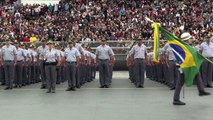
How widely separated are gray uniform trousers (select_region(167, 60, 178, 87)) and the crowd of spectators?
50.4 feet

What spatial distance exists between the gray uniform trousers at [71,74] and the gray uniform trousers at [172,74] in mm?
3474

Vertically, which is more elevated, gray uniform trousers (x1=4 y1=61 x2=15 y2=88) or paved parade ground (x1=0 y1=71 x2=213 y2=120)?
gray uniform trousers (x1=4 y1=61 x2=15 y2=88)

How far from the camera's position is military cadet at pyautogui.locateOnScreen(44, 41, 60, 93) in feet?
53.9

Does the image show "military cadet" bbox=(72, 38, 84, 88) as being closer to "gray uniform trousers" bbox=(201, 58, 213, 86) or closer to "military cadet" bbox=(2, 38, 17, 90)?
"military cadet" bbox=(2, 38, 17, 90)

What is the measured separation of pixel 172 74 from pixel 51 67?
14.3 ft

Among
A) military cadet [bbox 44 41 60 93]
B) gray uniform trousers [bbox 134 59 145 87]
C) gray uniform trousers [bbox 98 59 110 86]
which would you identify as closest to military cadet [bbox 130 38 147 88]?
gray uniform trousers [bbox 134 59 145 87]


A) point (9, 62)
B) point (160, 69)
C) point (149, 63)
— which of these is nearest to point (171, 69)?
point (160, 69)

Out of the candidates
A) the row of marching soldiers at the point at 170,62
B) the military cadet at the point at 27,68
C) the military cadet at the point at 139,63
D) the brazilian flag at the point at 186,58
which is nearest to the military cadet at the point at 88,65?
the military cadet at the point at 27,68

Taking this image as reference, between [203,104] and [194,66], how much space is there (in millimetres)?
1060

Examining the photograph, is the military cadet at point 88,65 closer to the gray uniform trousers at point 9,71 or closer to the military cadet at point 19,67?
the military cadet at point 19,67

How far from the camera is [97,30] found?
36.0 m

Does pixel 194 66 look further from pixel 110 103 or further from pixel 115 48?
pixel 115 48

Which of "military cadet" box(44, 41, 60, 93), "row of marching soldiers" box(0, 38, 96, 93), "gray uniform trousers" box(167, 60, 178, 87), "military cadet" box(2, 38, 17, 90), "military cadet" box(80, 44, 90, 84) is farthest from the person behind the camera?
"military cadet" box(80, 44, 90, 84)

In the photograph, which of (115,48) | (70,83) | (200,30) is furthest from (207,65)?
(200,30)
